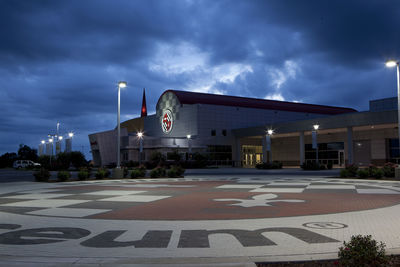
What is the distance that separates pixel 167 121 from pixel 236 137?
1482cm

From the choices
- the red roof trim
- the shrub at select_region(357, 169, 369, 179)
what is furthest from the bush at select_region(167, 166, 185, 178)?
the red roof trim

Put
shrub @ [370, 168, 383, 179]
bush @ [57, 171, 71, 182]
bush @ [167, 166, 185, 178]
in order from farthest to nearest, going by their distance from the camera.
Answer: bush @ [167, 166, 185, 178] → bush @ [57, 171, 71, 182] → shrub @ [370, 168, 383, 179]

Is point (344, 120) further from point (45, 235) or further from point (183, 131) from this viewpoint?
point (45, 235)

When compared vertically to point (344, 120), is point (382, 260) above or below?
below

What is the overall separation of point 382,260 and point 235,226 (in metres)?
5.12

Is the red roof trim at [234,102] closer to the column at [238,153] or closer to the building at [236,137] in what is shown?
the building at [236,137]

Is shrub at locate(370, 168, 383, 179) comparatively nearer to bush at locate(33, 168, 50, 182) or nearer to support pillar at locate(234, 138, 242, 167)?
bush at locate(33, 168, 50, 182)

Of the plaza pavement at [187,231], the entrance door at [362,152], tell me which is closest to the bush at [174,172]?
the plaza pavement at [187,231]

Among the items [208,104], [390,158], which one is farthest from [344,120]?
[208,104]

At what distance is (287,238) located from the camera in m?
8.09

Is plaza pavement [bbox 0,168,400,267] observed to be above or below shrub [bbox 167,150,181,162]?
below

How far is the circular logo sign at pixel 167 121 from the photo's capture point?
73.8 metres

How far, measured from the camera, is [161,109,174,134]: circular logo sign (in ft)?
242

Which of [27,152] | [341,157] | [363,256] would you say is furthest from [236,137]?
[27,152]
